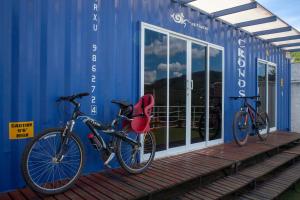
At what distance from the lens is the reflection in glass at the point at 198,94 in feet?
16.0

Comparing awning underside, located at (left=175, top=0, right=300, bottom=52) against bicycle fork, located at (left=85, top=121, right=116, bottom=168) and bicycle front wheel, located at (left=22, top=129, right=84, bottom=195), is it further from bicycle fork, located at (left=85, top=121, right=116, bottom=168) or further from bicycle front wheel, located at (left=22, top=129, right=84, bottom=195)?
bicycle front wheel, located at (left=22, top=129, right=84, bottom=195)

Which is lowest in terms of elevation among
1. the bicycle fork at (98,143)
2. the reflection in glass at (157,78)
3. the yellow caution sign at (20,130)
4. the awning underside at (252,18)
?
the bicycle fork at (98,143)

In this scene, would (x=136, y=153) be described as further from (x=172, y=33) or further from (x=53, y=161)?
(x=172, y=33)

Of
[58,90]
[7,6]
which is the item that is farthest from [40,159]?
[7,6]

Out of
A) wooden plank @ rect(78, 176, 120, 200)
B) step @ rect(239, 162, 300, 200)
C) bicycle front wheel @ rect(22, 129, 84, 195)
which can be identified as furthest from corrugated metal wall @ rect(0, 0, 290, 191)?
step @ rect(239, 162, 300, 200)

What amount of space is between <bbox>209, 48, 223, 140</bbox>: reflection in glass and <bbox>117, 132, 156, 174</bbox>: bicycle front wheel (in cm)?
193

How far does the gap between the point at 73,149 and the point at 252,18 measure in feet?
14.8

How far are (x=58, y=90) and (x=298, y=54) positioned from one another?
9.33 m

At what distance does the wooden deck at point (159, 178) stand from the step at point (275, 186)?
25 cm

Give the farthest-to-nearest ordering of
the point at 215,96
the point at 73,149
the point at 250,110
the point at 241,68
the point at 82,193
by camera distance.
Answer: the point at 241,68 < the point at 250,110 < the point at 215,96 < the point at 73,149 < the point at 82,193

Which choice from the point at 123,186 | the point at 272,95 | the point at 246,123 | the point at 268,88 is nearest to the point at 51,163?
the point at 123,186

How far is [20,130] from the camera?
270 centimetres

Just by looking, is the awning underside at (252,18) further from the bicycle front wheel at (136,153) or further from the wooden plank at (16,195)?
the wooden plank at (16,195)

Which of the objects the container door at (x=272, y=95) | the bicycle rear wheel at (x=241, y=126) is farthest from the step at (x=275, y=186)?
the container door at (x=272, y=95)
